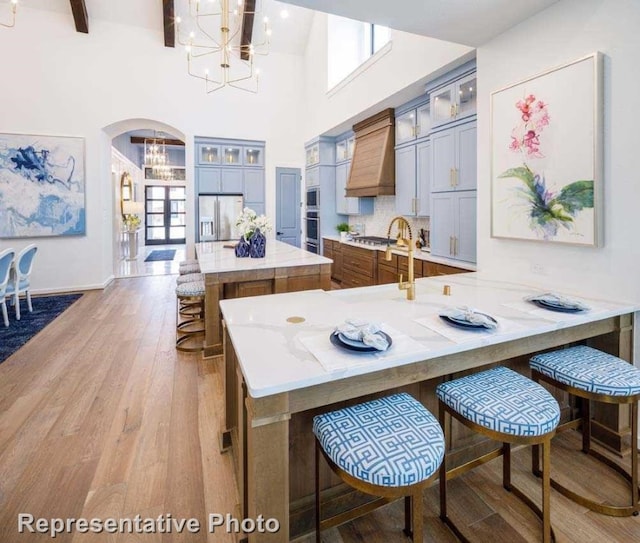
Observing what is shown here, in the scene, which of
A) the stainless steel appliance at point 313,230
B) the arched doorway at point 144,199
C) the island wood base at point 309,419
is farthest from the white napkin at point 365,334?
the arched doorway at point 144,199

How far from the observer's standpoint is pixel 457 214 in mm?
3674

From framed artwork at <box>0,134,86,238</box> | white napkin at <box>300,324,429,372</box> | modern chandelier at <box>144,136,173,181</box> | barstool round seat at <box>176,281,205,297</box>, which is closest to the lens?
white napkin at <box>300,324,429,372</box>

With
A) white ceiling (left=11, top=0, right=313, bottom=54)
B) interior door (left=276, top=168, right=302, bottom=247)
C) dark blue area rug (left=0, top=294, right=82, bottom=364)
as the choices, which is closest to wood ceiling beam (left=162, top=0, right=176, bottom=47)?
white ceiling (left=11, top=0, right=313, bottom=54)

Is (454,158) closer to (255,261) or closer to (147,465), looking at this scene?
(255,261)

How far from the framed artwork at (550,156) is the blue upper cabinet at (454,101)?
2.67 ft

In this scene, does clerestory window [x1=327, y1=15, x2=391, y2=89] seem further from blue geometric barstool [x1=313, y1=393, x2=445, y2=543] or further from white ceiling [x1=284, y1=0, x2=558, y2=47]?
blue geometric barstool [x1=313, y1=393, x2=445, y2=543]

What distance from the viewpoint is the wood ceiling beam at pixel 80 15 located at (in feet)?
18.4

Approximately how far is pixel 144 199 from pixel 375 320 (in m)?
13.8

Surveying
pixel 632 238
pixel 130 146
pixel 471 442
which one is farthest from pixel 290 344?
pixel 130 146

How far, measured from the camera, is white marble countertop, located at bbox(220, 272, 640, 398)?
1203mm

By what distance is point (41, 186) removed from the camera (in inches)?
232

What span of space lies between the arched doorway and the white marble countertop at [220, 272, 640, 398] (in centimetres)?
607

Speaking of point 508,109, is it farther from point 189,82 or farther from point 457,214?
point 189,82

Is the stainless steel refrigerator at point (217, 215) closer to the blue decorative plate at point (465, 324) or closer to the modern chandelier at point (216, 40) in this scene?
the modern chandelier at point (216, 40)
